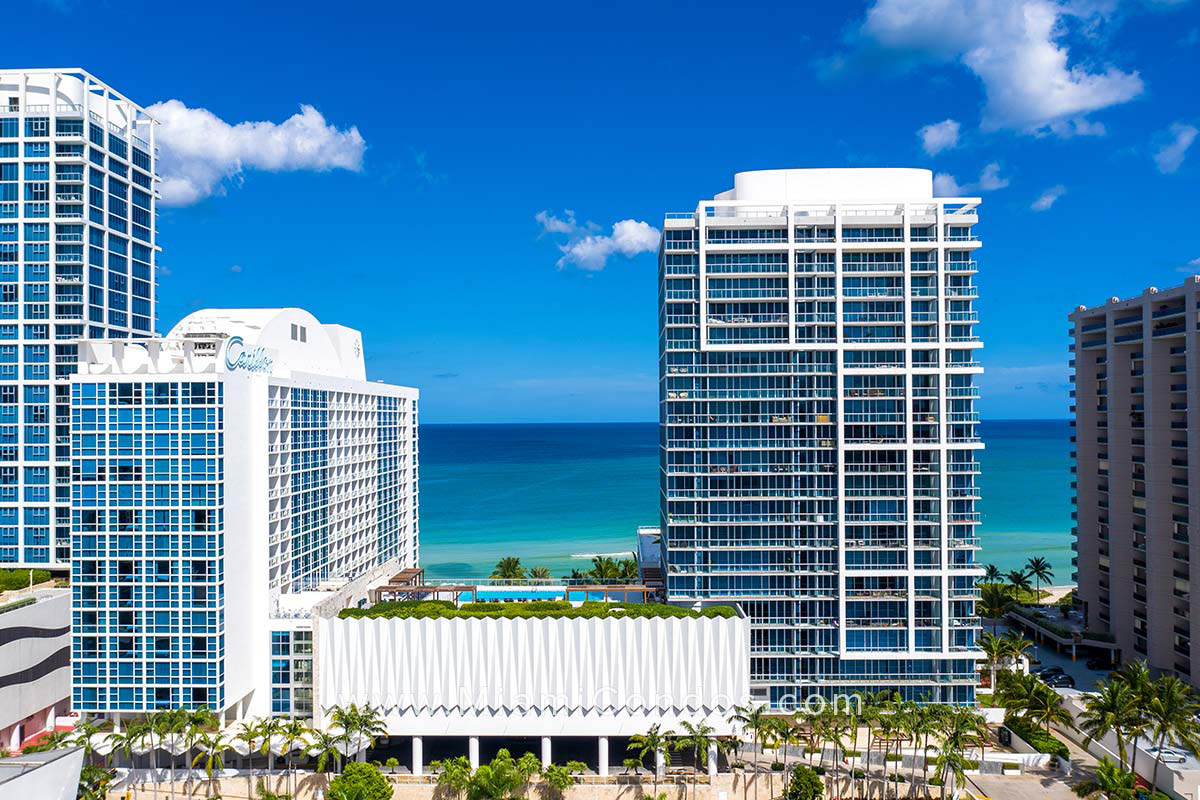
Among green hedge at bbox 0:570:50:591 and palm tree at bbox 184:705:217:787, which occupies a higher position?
green hedge at bbox 0:570:50:591

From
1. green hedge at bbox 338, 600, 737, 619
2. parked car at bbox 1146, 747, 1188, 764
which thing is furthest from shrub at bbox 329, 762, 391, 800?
parked car at bbox 1146, 747, 1188, 764

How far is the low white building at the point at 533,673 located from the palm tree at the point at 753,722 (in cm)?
89

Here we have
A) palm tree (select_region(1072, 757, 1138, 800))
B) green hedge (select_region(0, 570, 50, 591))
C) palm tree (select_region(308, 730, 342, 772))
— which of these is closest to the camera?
palm tree (select_region(1072, 757, 1138, 800))

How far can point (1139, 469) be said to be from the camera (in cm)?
7569

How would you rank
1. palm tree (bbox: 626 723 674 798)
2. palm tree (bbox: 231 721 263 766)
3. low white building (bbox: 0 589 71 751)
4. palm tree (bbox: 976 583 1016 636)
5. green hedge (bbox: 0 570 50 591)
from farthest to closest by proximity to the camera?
1. palm tree (bbox: 976 583 1016 636)
2. green hedge (bbox: 0 570 50 591)
3. low white building (bbox: 0 589 71 751)
4. palm tree (bbox: 626 723 674 798)
5. palm tree (bbox: 231 721 263 766)

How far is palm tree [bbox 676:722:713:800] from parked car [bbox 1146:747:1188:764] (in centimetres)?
2665

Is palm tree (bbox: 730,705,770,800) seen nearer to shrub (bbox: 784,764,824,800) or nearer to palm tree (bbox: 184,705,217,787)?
shrub (bbox: 784,764,824,800)

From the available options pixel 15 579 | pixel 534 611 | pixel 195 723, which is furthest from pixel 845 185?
pixel 15 579

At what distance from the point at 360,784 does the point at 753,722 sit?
24.8m

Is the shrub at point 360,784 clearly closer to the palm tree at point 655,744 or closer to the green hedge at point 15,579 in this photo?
the palm tree at point 655,744

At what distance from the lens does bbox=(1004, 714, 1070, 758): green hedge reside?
56469mm

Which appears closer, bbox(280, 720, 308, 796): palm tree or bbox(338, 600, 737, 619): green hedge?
bbox(280, 720, 308, 796): palm tree

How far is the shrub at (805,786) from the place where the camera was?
165ft

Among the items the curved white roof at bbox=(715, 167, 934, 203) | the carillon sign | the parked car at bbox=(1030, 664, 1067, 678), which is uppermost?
the curved white roof at bbox=(715, 167, 934, 203)
